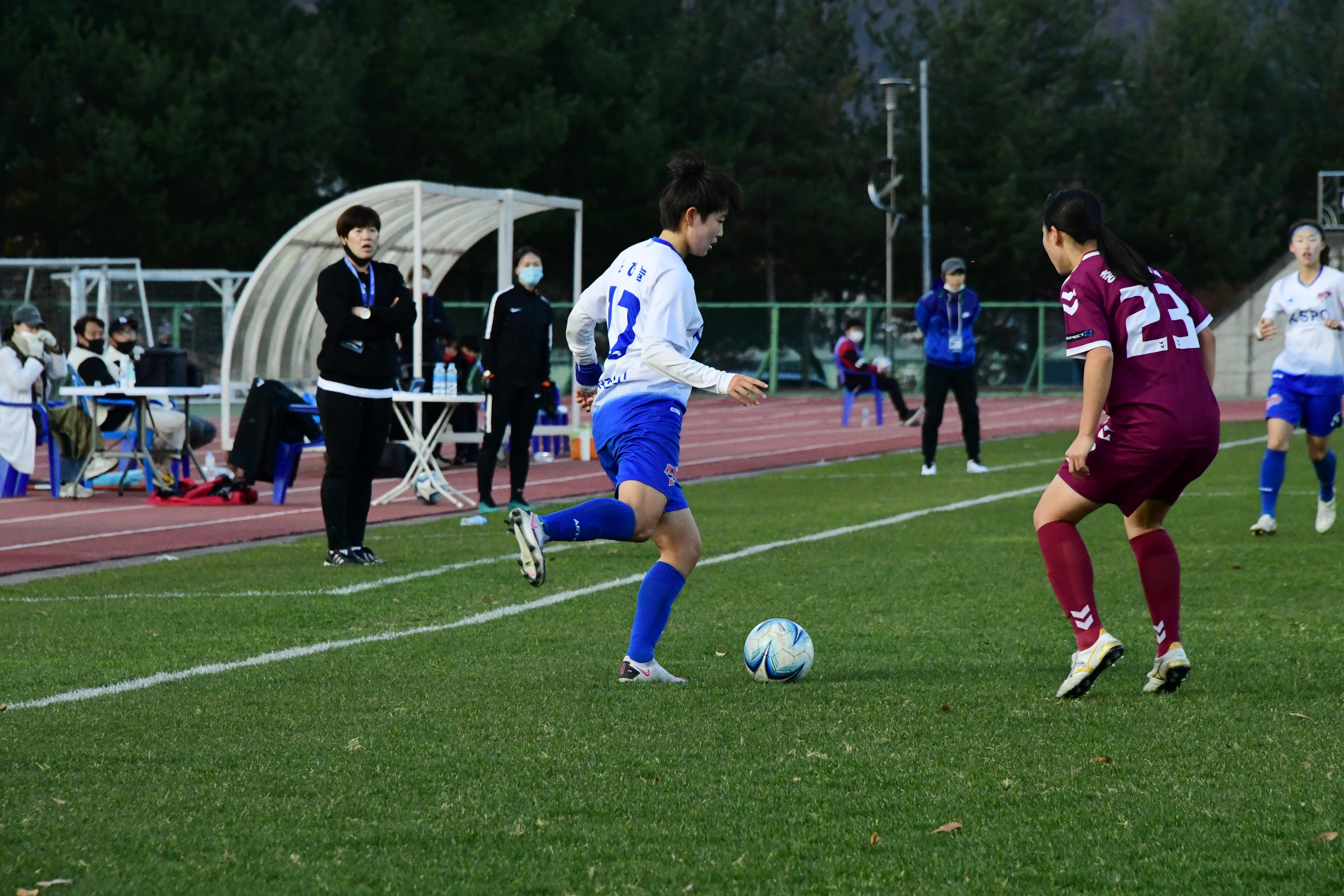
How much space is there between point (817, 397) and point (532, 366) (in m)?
29.3

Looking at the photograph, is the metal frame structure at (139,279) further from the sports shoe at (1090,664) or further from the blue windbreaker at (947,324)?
the sports shoe at (1090,664)

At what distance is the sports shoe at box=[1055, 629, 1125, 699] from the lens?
5707 millimetres

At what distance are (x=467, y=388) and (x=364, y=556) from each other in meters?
10.4

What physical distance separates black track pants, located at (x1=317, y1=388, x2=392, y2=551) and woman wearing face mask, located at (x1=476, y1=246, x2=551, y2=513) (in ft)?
9.50

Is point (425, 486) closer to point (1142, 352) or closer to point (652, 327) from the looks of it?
point (652, 327)

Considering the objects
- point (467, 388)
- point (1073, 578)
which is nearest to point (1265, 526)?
point (1073, 578)

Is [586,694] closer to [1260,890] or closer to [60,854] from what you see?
[60,854]

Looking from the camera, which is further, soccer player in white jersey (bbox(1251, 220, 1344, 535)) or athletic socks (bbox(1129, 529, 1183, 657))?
soccer player in white jersey (bbox(1251, 220, 1344, 535))

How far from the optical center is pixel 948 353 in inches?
674

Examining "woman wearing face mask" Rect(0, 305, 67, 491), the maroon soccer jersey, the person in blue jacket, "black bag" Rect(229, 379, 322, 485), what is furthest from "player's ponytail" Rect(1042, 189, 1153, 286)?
"woman wearing face mask" Rect(0, 305, 67, 491)

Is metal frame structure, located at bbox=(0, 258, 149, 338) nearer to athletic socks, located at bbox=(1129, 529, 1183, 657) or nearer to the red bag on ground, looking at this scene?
the red bag on ground

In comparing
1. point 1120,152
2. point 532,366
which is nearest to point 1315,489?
point 532,366

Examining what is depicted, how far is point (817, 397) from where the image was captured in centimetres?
4209

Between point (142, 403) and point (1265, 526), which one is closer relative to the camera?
point (1265, 526)
